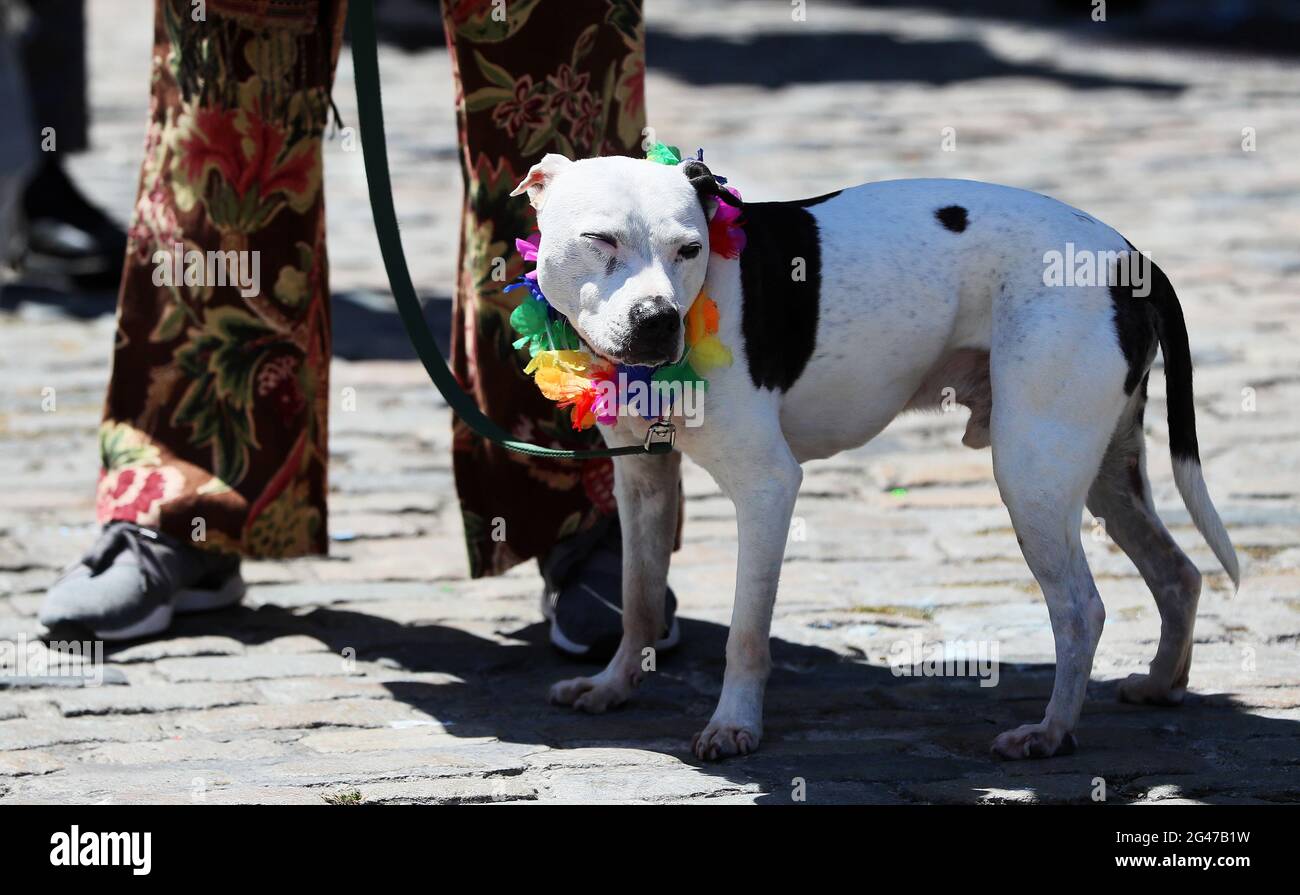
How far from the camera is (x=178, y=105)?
3.98 metres

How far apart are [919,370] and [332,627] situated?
61.6 inches

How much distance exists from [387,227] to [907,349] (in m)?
1.10

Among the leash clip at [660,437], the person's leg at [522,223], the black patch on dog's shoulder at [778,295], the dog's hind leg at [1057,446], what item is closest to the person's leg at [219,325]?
the person's leg at [522,223]

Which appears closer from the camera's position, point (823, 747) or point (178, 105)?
point (823, 747)

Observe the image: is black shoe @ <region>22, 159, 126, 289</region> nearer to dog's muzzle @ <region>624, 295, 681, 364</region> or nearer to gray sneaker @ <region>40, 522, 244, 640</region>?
gray sneaker @ <region>40, 522, 244, 640</region>

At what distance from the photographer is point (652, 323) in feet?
9.66

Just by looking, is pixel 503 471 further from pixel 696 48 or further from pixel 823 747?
pixel 696 48

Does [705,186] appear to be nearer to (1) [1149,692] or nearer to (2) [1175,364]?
(2) [1175,364]

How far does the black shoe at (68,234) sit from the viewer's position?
7309mm

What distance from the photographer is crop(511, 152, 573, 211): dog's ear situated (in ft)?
10.3

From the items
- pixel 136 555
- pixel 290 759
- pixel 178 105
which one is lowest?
pixel 290 759

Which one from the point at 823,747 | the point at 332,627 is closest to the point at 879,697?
the point at 823,747

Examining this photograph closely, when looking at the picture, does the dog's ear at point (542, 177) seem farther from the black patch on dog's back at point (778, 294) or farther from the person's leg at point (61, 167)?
the person's leg at point (61, 167)

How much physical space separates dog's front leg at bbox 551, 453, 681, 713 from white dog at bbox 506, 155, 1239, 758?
17 centimetres
